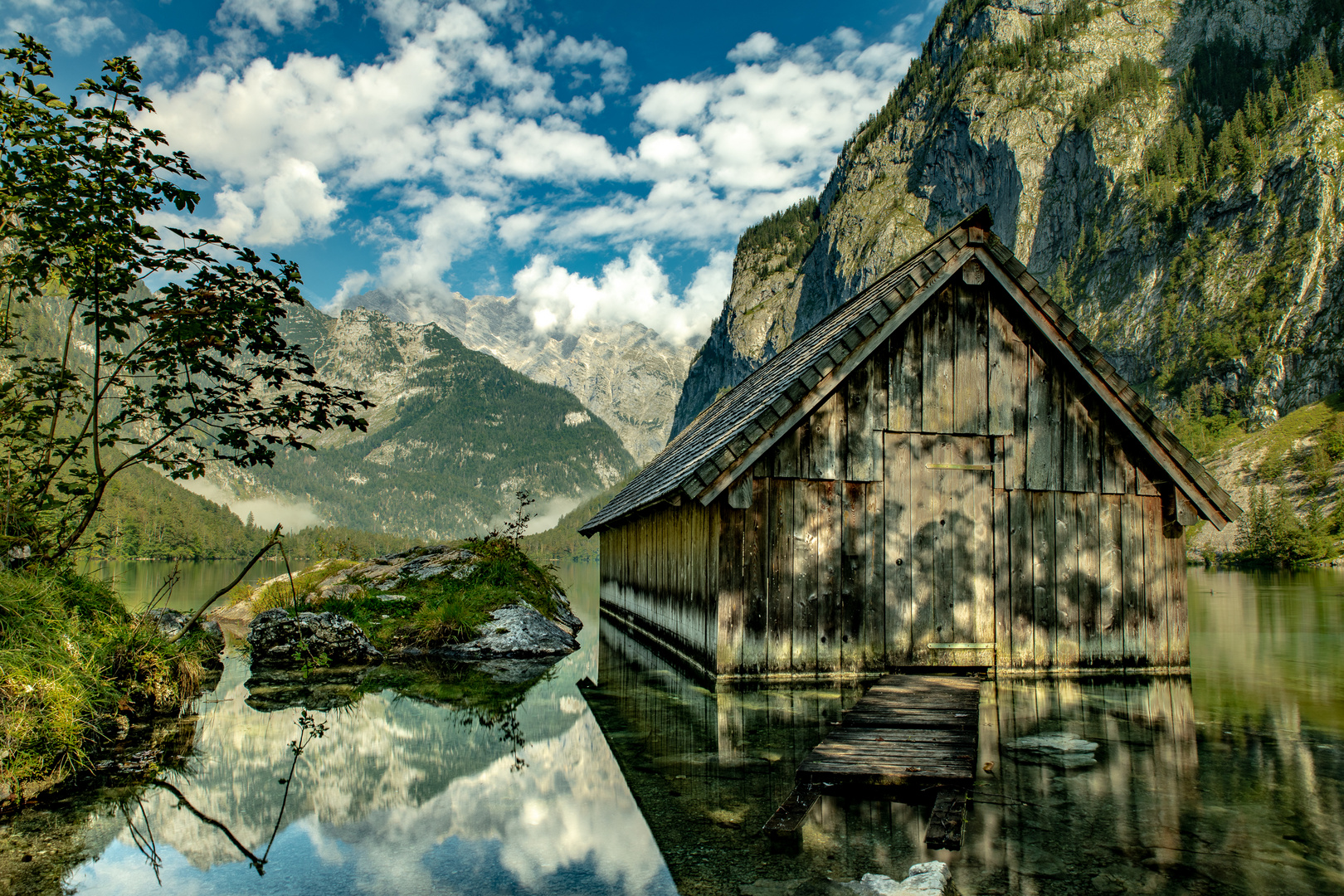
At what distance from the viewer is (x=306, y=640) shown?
40.4 feet

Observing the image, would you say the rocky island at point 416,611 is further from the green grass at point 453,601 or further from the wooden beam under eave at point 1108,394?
the wooden beam under eave at point 1108,394

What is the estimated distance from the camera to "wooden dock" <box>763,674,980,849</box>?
4.57 metres

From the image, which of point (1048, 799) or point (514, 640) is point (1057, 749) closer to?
point (1048, 799)

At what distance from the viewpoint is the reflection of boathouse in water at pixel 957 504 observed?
32.3 feet

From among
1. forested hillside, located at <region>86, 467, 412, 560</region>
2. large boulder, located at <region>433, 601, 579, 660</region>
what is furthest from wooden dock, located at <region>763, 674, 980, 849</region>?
forested hillside, located at <region>86, 467, 412, 560</region>

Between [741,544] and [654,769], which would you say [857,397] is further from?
[654,769]

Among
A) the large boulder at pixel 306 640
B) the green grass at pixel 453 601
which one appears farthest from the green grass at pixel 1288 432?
the large boulder at pixel 306 640

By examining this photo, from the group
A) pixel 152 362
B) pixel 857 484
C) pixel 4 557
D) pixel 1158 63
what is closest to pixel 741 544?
pixel 857 484

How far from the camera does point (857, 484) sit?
10.1 metres

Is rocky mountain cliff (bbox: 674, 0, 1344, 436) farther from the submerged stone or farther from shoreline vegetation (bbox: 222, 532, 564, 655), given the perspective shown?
the submerged stone

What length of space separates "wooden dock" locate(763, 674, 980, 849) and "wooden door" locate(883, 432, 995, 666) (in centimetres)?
264

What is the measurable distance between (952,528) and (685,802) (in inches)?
252

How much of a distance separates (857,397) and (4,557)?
379 inches

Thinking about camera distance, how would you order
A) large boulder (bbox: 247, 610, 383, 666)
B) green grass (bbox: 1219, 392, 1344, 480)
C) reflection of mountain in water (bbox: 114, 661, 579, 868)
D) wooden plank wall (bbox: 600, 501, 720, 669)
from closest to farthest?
reflection of mountain in water (bbox: 114, 661, 579, 868) → wooden plank wall (bbox: 600, 501, 720, 669) → large boulder (bbox: 247, 610, 383, 666) → green grass (bbox: 1219, 392, 1344, 480)
